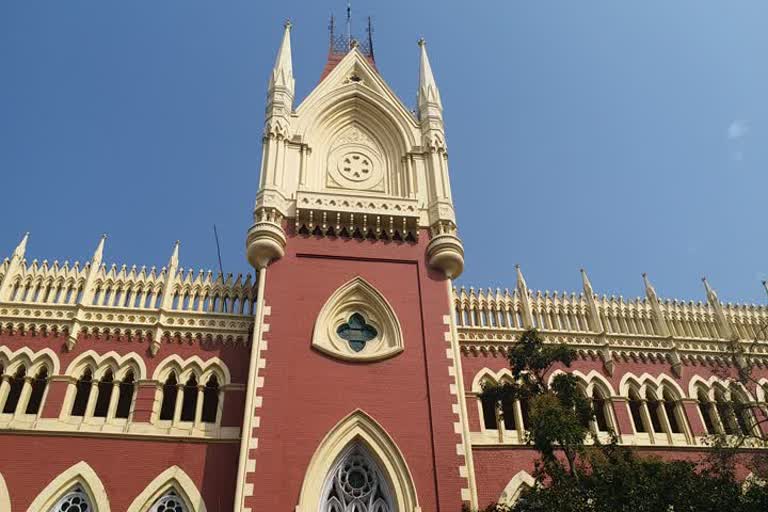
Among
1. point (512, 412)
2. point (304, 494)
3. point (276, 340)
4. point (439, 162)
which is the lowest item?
point (304, 494)

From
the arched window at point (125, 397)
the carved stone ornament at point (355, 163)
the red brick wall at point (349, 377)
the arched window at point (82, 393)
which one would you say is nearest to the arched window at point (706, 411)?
the red brick wall at point (349, 377)

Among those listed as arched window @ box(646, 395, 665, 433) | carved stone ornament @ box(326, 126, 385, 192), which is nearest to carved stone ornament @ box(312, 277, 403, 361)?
carved stone ornament @ box(326, 126, 385, 192)

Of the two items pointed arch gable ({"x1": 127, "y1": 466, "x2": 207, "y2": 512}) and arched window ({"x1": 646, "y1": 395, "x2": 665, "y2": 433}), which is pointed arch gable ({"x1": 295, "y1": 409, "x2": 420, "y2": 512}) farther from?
arched window ({"x1": 646, "y1": 395, "x2": 665, "y2": 433})

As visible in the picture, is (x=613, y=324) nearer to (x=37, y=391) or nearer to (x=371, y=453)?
(x=371, y=453)

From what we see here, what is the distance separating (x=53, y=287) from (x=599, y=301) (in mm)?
17342

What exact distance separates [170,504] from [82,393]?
4179mm

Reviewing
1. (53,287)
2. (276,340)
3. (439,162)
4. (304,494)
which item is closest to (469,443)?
(304,494)

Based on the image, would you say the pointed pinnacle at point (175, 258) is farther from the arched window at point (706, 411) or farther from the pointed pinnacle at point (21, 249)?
the arched window at point (706, 411)

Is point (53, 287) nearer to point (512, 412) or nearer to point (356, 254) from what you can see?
point (356, 254)

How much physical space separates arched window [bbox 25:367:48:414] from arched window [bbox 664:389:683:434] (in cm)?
1810

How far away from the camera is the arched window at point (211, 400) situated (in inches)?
682

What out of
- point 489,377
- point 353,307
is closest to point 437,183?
point 353,307

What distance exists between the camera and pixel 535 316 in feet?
68.6

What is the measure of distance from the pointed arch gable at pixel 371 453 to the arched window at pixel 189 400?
4154mm
